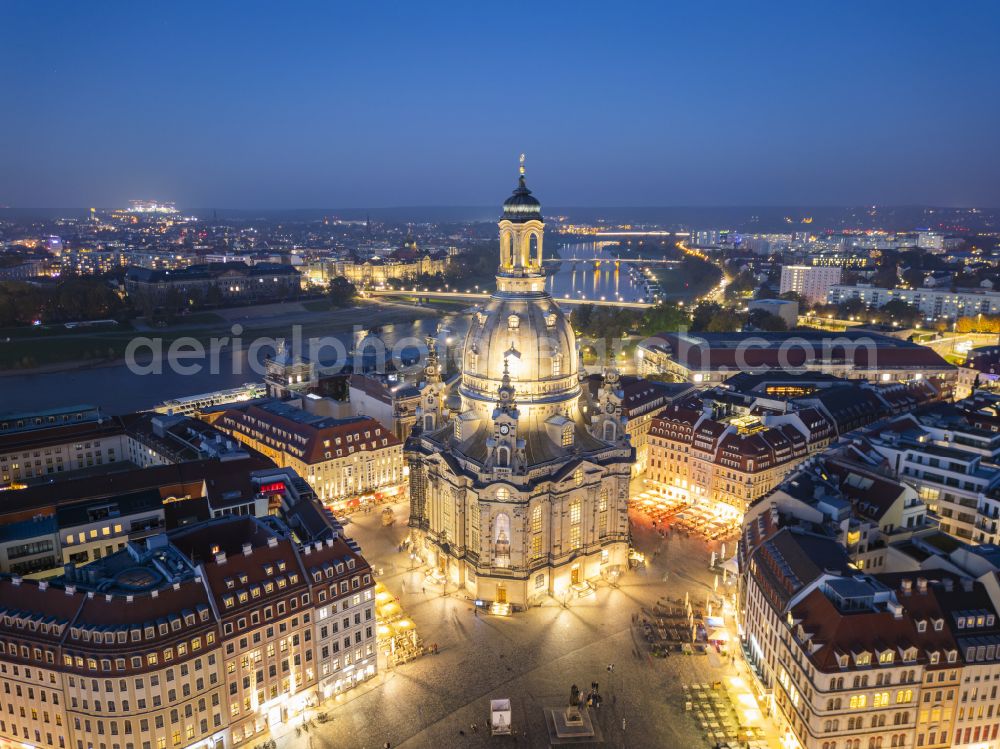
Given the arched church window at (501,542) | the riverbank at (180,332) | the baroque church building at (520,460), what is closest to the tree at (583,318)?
the riverbank at (180,332)

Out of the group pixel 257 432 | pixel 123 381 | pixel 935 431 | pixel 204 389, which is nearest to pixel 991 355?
pixel 935 431

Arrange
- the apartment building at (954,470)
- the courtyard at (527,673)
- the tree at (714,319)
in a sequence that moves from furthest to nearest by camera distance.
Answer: the tree at (714,319) → the apartment building at (954,470) → the courtyard at (527,673)

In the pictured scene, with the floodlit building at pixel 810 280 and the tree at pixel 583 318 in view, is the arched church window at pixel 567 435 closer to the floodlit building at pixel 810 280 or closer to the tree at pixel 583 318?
the tree at pixel 583 318

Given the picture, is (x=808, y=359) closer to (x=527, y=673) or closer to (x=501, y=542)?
(x=501, y=542)

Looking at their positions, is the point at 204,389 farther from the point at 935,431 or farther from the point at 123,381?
the point at 935,431

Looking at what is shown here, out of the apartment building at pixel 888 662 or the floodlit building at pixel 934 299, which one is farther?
the floodlit building at pixel 934 299

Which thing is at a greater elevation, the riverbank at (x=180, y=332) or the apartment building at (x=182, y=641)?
the apartment building at (x=182, y=641)

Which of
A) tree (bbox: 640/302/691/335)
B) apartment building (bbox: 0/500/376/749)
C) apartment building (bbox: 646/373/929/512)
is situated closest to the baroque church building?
apartment building (bbox: 0/500/376/749)
